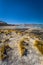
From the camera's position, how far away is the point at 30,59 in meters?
13.7

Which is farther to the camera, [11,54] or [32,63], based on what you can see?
[11,54]

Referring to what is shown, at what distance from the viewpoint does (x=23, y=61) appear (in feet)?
43.3

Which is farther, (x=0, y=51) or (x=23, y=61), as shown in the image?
(x=0, y=51)

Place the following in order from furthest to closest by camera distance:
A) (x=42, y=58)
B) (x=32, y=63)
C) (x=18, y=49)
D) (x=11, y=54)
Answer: (x=18, y=49) < (x=11, y=54) < (x=42, y=58) < (x=32, y=63)

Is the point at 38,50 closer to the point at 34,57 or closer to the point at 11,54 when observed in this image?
the point at 34,57

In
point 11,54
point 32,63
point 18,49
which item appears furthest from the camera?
point 18,49

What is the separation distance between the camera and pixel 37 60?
13188 mm

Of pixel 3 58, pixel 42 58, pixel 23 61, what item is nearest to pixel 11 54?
pixel 3 58

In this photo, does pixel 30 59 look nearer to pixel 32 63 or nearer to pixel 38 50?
pixel 32 63

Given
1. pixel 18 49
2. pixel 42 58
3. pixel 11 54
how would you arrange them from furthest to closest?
1. pixel 18 49
2. pixel 11 54
3. pixel 42 58

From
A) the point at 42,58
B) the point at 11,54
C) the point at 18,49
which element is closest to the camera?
the point at 42,58

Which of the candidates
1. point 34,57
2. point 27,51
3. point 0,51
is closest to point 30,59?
point 34,57

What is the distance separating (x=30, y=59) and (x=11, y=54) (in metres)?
2.25

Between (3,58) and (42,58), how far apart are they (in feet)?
11.6
